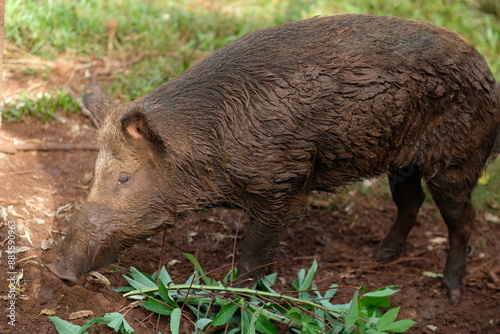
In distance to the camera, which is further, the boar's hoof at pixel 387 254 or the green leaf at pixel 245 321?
the boar's hoof at pixel 387 254

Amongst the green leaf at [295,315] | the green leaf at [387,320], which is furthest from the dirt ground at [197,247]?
the green leaf at [295,315]

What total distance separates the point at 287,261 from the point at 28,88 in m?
2.86

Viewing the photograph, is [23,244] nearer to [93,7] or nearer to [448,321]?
[448,321]

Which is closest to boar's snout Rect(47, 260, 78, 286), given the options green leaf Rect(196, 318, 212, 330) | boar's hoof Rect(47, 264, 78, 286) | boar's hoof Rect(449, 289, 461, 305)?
boar's hoof Rect(47, 264, 78, 286)

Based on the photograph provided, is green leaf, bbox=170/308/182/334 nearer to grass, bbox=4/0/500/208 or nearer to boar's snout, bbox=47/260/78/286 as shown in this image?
boar's snout, bbox=47/260/78/286

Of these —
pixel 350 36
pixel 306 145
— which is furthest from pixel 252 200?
pixel 350 36

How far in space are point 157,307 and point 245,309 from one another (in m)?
0.52

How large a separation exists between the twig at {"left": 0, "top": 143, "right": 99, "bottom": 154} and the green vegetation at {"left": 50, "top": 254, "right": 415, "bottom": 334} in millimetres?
1534

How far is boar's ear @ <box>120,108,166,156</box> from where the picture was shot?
139 inches

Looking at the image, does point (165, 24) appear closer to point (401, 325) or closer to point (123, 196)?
point (123, 196)

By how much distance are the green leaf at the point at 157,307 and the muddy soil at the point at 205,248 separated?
61mm

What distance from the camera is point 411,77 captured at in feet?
13.5

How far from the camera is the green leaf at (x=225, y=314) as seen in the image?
368cm

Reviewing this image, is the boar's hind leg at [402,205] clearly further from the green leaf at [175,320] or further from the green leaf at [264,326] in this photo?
the green leaf at [175,320]
